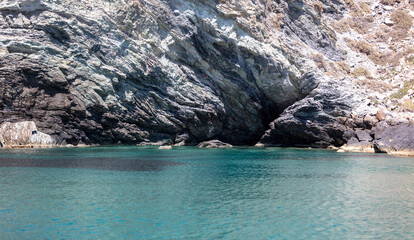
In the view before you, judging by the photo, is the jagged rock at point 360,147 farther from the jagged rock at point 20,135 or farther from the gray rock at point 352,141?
the jagged rock at point 20,135

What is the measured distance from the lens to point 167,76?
176ft

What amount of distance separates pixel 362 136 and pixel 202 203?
123 ft

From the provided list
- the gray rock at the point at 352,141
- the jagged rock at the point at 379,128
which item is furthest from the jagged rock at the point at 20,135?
the jagged rock at the point at 379,128

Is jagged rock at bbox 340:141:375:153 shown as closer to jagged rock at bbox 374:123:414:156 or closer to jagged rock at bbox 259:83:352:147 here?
jagged rock at bbox 374:123:414:156

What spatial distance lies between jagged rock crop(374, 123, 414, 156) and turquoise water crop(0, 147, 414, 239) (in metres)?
15.8

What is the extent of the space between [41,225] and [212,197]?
283 inches

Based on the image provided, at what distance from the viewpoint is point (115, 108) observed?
51594mm

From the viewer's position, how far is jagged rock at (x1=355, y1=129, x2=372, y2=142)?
47.5 metres

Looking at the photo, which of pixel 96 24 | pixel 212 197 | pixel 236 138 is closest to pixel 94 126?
pixel 96 24

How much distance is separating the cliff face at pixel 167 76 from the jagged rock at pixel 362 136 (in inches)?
89.2

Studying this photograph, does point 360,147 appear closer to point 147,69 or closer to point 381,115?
point 381,115

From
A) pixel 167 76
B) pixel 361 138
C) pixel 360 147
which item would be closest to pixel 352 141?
pixel 361 138

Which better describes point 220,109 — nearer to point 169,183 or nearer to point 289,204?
point 169,183

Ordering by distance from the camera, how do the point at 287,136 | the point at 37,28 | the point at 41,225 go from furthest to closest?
the point at 287,136 → the point at 37,28 → the point at 41,225
